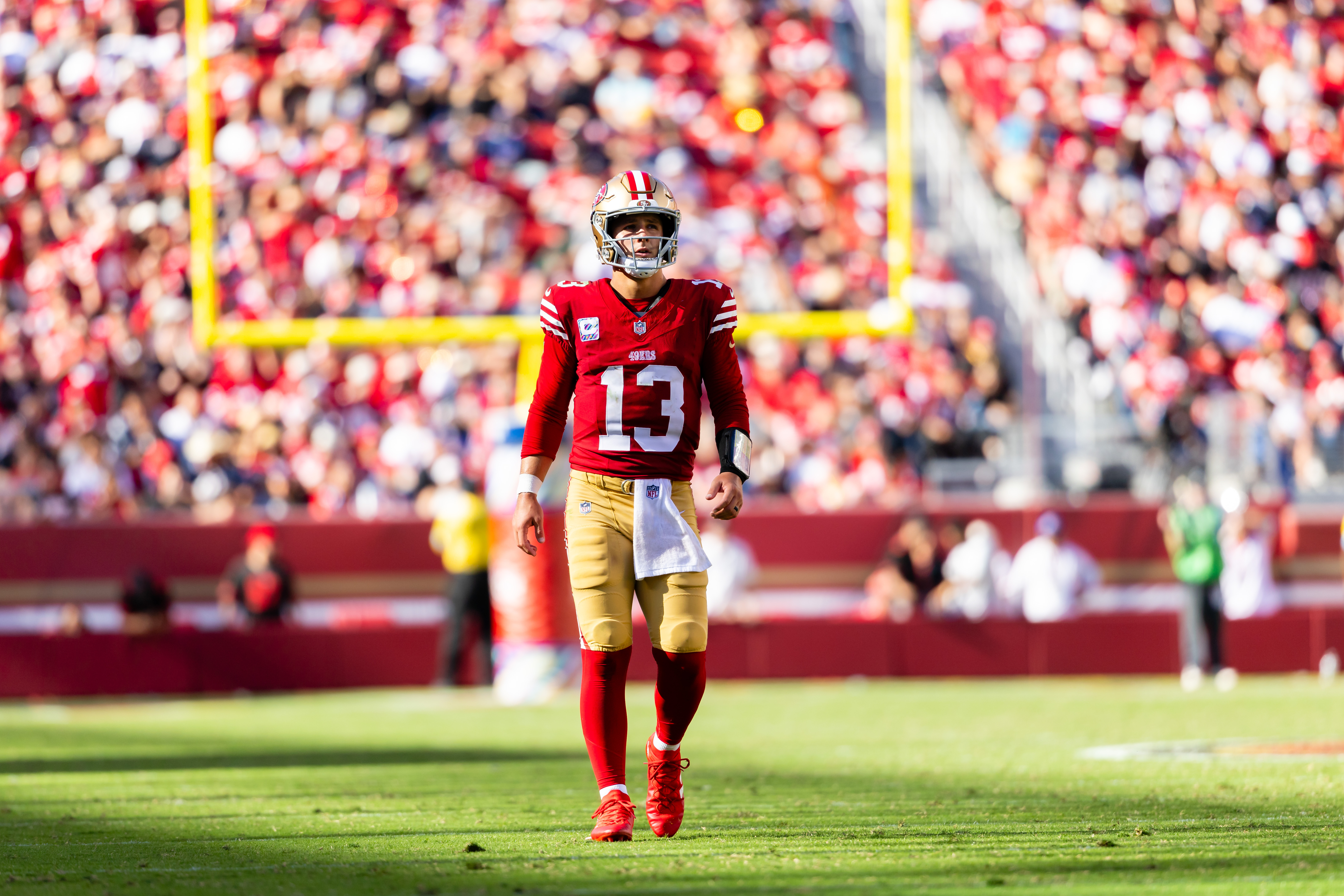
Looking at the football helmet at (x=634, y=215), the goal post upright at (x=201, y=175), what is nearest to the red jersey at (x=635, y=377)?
the football helmet at (x=634, y=215)

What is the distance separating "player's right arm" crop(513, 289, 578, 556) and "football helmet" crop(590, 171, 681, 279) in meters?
0.22

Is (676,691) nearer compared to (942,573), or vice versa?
(676,691)

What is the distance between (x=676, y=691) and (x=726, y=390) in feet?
2.93

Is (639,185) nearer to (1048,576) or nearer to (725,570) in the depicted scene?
(725,570)

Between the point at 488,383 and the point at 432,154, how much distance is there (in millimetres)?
2071

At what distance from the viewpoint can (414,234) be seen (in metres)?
16.7

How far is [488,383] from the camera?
17984 millimetres

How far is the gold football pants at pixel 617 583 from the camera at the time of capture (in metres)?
5.80

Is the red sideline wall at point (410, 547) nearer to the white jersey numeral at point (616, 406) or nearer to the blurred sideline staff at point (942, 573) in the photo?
the blurred sideline staff at point (942, 573)

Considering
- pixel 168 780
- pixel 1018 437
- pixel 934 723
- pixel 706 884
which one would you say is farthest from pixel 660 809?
pixel 1018 437

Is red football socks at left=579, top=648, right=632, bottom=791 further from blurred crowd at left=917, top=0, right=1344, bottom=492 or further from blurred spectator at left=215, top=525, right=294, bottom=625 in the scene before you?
blurred crowd at left=917, top=0, right=1344, bottom=492

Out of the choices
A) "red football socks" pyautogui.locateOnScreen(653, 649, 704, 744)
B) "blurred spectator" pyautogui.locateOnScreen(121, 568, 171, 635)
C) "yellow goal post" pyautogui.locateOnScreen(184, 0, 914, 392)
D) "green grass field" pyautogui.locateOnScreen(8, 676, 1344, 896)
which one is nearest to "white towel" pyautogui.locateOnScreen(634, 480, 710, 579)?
"red football socks" pyautogui.locateOnScreen(653, 649, 704, 744)

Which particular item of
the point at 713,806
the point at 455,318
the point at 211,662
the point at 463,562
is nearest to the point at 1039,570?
the point at 463,562

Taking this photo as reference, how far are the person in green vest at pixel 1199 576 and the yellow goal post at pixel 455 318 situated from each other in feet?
9.77
